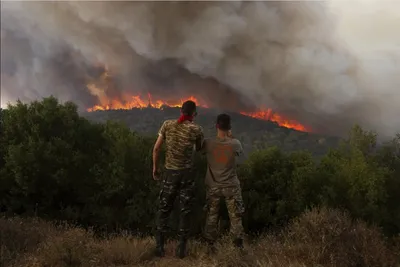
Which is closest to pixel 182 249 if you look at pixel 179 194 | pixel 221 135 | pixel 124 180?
pixel 179 194

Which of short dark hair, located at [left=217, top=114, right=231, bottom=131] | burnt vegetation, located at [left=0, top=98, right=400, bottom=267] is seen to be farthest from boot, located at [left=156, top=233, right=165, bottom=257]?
short dark hair, located at [left=217, top=114, right=231, bottom=131]

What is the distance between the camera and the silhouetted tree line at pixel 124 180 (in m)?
10.3

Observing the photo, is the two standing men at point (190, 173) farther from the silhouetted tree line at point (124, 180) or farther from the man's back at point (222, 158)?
the silhouetted tree line at point (124, 180)

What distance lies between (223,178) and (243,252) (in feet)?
4.58

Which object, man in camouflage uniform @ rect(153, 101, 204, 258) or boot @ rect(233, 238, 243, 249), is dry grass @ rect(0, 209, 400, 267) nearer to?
boot @ rect(233, 238, 243, 249)

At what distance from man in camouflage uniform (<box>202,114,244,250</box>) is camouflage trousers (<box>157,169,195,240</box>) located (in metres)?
0.45

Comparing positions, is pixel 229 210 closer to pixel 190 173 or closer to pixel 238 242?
pixel 238 242

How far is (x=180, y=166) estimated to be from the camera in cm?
713

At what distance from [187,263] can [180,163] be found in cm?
164

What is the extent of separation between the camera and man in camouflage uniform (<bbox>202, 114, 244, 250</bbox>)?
736 cm

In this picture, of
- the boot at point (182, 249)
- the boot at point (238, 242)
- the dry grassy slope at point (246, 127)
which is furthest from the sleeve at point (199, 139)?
the dry grassy slope at point (246, 127)

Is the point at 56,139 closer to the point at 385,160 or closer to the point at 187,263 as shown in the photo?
the point at 187,263

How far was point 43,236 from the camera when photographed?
24.5 ft

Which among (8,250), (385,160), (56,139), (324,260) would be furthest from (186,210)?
(385,160)
